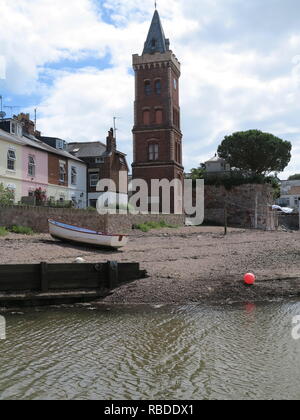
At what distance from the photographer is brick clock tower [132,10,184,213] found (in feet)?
158

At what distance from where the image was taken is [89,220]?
28.7m

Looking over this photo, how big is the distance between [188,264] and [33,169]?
23.7m

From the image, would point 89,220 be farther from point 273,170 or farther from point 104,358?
point 273,170

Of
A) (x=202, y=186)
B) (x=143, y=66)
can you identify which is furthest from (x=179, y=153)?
(x=143, y=66)

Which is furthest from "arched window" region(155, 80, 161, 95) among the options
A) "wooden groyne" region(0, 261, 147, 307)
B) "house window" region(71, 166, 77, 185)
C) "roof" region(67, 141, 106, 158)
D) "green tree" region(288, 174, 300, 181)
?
"green tree" region(288, 174, 300, 181)

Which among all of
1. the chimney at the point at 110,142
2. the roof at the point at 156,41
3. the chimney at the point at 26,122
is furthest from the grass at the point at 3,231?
the roof at the point at 156,41

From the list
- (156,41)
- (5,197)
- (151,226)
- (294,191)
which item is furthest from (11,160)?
(294,191)

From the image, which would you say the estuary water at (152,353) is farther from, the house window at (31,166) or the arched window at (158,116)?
the arched window at (158,116)

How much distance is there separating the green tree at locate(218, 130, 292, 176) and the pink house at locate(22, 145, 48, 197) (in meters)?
35.5

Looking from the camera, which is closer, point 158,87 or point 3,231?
point 3,231

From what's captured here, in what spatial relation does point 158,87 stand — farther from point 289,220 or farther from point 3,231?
point 3,231

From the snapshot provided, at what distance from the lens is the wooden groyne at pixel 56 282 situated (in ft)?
46.3

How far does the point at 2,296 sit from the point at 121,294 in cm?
384

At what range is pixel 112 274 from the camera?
15.0m
